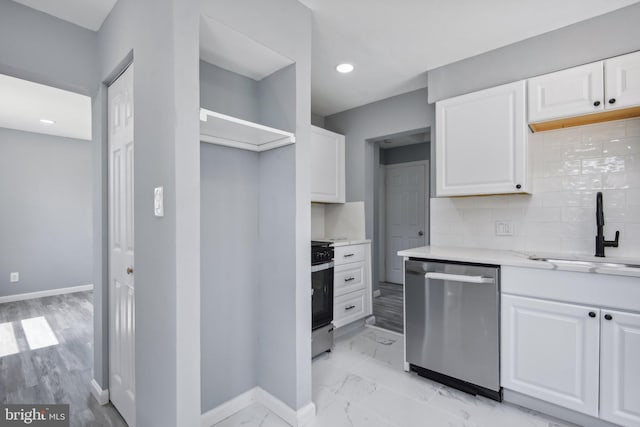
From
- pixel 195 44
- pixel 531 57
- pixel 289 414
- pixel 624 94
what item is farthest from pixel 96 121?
pixel 624 94

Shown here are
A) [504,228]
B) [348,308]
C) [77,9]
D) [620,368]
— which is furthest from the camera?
[348,308]

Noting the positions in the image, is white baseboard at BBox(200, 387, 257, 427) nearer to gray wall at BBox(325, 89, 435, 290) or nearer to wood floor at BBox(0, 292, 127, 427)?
wood floor at BBox(0, 292, 127, 427)

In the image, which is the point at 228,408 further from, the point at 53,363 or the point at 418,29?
the point at 418,29

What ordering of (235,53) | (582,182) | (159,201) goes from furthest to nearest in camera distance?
(582,182)
(235,53)
(159,201)

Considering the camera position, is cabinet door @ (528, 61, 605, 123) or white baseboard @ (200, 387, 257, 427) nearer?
white baseboard @ (200, 387, 257, 427)

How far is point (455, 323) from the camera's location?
212cm

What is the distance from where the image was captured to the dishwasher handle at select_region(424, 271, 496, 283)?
200cm

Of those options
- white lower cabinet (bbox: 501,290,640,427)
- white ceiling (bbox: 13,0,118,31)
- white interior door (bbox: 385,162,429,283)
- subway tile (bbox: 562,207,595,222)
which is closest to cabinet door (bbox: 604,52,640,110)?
subway tile (bbox: 562,207,595,222)

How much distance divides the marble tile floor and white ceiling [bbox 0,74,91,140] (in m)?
3.62

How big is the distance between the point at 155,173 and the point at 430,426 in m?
2.05

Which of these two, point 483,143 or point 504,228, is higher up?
point 483,143

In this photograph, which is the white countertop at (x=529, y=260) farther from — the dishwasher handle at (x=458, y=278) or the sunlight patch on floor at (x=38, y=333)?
the sunlight patch on floor at (x=38, y=333)

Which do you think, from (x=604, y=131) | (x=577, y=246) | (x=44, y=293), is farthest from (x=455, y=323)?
(x=44, y=293)

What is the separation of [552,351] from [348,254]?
1826 millimetres
